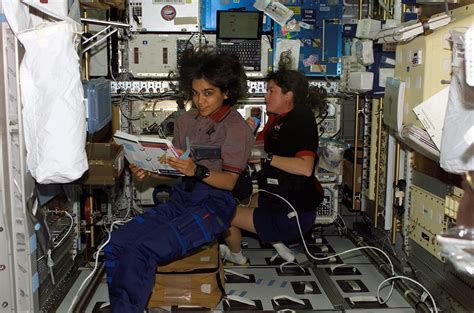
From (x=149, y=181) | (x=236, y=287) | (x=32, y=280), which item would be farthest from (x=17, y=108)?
(x=149, y=181)

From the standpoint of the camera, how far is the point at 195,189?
3129 millimetres

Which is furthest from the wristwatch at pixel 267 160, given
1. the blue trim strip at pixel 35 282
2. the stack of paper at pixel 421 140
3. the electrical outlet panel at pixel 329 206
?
the blue trim strip at pixel 35 282

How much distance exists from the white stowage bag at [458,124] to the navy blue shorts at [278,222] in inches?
63.7

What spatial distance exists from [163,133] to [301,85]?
4.31ft

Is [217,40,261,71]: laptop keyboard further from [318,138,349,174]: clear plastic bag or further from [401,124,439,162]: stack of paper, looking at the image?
[401,124,439,162]: stack of paper

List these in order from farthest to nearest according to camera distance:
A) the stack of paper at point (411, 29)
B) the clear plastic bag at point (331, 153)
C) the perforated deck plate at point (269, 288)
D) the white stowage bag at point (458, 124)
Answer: the clear plastic bag at point (331, 153), the perforated deck plate at point (269, 288), the stack of paper at point (411, 29), the white stowage bag at point (458, 124)

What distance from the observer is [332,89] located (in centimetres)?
484

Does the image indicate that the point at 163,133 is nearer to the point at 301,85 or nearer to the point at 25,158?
the point at 301,85

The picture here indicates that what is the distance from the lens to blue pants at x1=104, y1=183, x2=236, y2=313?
108 inches

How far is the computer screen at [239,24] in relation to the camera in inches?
185

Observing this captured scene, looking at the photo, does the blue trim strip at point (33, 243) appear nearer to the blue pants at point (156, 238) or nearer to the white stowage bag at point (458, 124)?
the blue pants at point (156, 238)

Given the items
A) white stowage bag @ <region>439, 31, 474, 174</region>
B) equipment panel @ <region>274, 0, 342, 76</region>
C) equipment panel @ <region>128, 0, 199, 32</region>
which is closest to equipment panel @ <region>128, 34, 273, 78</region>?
equipment panel @ <region>128, 0, 199, 32</region>

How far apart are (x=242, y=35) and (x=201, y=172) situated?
2.20 metres

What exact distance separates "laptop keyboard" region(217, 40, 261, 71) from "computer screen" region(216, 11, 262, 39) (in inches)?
2.5
